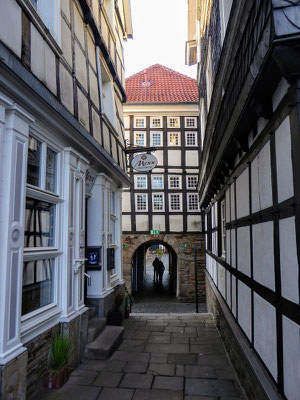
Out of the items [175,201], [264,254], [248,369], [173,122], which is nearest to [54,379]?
[248,369]

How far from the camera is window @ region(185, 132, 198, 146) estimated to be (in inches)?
615

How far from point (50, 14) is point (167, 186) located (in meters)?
11.2

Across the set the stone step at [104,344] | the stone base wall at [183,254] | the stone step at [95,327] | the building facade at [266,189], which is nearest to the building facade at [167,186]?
the stone base wall at [183,254]

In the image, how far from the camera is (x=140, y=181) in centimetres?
1545

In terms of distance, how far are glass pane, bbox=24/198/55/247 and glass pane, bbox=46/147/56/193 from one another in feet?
0.79

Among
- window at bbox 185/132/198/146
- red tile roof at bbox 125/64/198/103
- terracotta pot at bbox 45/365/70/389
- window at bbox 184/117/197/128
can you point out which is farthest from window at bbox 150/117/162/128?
terracotta pot at bbox 45/365/70/389

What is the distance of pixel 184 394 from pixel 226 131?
130 inches

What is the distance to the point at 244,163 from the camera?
425 centimetres

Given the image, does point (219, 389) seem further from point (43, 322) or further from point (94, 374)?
point (43, 322)

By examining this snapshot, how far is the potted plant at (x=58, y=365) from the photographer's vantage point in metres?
3.86

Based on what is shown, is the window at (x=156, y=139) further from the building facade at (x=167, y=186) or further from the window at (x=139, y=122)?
the window at (x=139, y=122)

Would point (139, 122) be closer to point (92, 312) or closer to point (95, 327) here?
point (92, 312)

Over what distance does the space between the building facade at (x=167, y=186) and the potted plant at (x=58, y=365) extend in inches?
430

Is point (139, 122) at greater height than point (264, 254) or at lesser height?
greater
